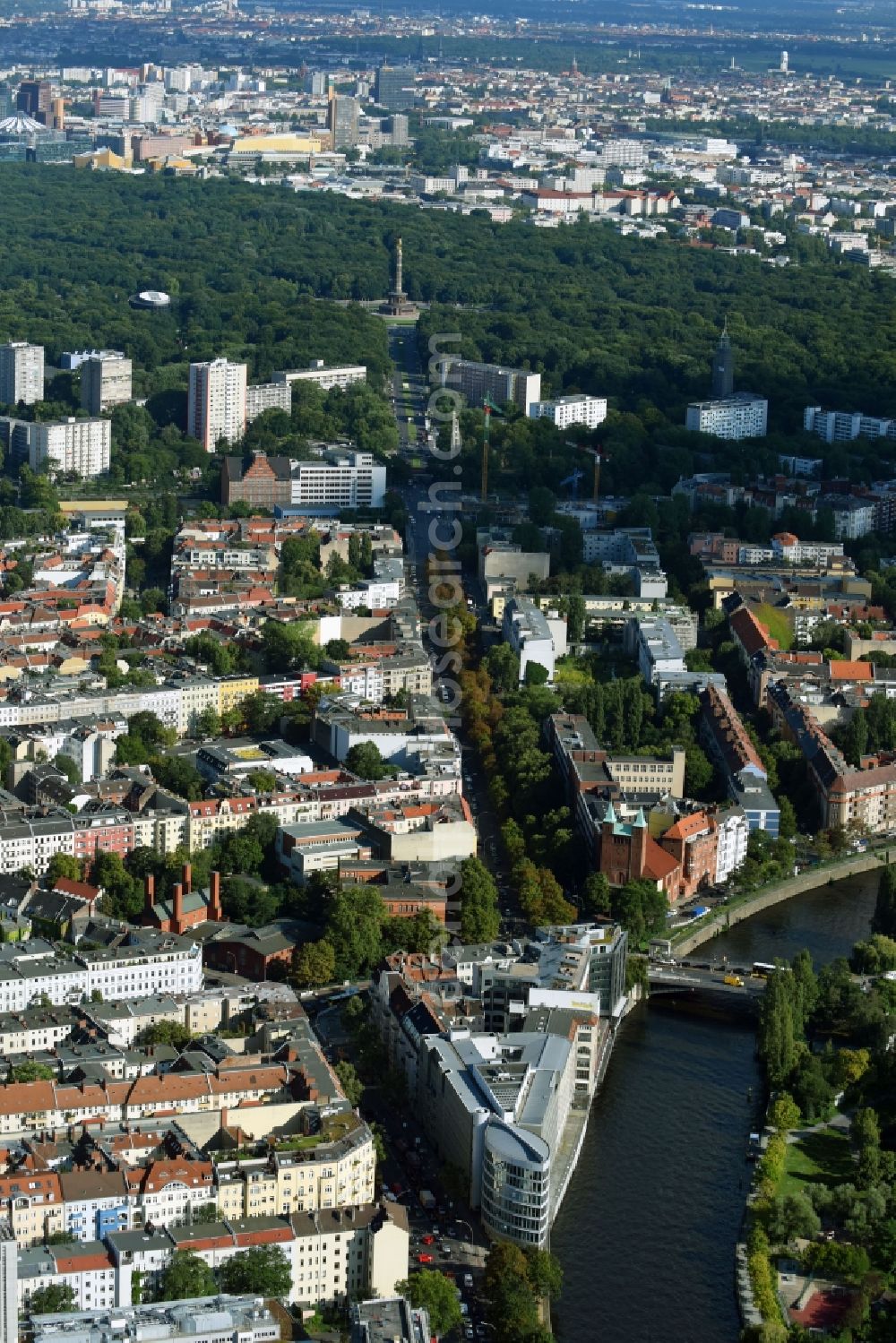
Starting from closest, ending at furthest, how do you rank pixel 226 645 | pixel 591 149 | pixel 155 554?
1. pixel 226 645
2. pixel 155 554
3. pixel 591 149

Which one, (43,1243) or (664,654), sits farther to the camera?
(664,654)

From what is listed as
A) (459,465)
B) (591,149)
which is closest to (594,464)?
(459,465)

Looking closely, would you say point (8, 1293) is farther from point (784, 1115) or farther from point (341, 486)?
point (341, 486)

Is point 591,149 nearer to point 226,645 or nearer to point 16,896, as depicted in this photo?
point 226,645

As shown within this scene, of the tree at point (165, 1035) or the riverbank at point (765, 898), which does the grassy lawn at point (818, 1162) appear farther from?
the tree at point (165, 1035)

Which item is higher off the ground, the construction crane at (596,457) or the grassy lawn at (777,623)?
the grassy lawn at (777,623)

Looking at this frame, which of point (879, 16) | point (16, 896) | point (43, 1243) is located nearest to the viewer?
point (43, 1243)

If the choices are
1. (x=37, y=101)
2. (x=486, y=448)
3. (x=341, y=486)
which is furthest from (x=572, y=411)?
(x=37, y=101)

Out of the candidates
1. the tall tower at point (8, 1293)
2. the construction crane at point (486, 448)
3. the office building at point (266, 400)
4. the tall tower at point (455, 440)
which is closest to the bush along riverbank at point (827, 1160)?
the tall tower at point (8, 1293)
